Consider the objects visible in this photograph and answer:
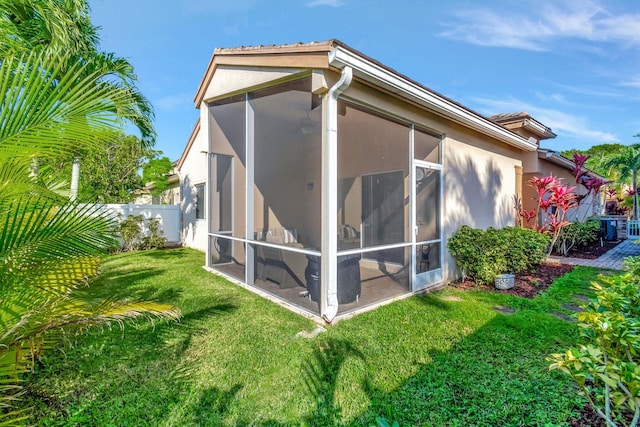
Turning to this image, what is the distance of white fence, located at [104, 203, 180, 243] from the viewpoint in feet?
44.2

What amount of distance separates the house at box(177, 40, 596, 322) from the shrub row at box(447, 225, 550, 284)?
33 centimetres

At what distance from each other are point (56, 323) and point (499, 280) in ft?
25.3

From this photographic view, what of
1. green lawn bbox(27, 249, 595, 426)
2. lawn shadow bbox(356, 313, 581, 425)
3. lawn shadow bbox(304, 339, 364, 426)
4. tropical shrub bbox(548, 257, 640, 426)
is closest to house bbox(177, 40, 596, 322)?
lawn shadow bbox(304, 339, 364, 426)

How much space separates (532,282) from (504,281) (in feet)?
3.64

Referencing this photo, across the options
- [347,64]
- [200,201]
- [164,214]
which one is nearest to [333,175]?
[347,64]

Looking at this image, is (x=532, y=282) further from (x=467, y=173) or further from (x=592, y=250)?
(x=592, y=250)

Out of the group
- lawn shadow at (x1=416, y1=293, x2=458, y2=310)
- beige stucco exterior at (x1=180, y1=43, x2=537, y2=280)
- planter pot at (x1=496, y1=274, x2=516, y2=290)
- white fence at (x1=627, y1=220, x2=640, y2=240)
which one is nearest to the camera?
beige stucco exterior at (x1=180, y1=43, x2=537, y2=280)

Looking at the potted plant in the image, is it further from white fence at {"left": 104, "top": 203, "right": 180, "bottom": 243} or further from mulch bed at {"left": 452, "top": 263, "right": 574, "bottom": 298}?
white fence at {"left": 104, "top": 203, "right": 180, "bottom": 243}

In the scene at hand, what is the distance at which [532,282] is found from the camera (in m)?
7.31

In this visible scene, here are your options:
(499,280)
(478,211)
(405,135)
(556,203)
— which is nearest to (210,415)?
(405,135)

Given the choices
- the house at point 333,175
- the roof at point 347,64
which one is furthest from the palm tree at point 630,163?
the roof at point 347,64

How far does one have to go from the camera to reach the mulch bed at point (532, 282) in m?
6.72

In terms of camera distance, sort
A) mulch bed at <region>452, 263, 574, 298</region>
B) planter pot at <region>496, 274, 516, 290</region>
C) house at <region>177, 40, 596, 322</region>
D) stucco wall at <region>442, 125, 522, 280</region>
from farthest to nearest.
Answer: stucco wall at <region>442, 125, 522, 280</region>
planter pot at <region>496, 274, 516, 290</region>
mulch bed at <region>452, 263, 574, 298</region>
house at <region>177, 40, 596, 322</region>

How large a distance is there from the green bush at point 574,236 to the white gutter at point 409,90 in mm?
5912
